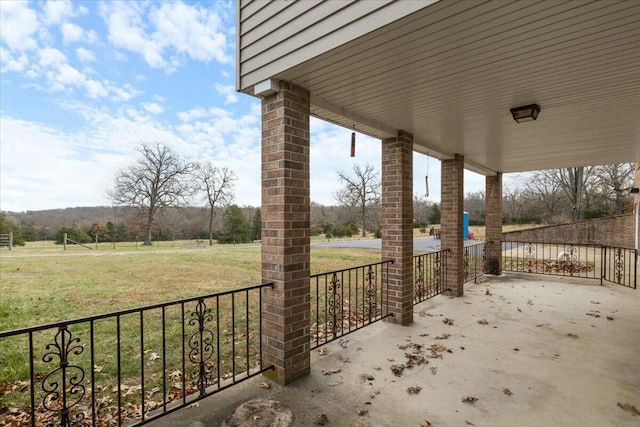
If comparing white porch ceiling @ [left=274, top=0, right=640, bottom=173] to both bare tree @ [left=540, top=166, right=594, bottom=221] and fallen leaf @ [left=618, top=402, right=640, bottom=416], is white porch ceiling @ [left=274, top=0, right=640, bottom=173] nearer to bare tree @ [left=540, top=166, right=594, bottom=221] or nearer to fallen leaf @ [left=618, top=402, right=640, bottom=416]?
fallen leaf @ [left=618, top=402, right=640, bottom=416]

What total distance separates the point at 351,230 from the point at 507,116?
82.8 feet

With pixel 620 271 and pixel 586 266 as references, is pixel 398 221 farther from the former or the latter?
pixel 586 266

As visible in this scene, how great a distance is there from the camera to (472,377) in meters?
2.75

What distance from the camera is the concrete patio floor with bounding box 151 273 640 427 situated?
2193 mm

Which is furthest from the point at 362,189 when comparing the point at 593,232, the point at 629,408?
the point at 629,408

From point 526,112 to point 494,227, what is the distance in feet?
17.0

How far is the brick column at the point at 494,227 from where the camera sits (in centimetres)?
759

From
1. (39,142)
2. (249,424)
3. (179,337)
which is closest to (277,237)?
(249,424)

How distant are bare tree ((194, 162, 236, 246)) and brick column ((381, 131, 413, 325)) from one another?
1019 inches

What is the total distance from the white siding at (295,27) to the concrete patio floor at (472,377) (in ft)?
8.43

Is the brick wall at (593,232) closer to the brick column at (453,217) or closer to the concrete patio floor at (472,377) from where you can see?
the concrete patio floor at (472,377)

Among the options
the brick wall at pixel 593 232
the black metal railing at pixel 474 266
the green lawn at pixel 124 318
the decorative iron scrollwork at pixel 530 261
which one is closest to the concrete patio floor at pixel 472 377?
the green lawn at pixel 124 318

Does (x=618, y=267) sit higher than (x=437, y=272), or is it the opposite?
(x=437, y=272)

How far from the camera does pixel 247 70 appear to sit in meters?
2.64
